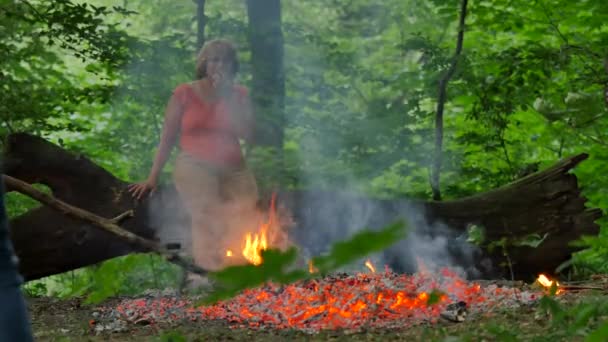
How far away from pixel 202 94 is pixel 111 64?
261cm

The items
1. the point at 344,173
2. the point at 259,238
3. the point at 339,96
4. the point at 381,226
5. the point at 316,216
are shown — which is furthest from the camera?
the point at 339,96

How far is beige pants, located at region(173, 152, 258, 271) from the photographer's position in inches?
324

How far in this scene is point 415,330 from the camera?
556 centimetres

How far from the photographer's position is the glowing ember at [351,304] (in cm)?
610

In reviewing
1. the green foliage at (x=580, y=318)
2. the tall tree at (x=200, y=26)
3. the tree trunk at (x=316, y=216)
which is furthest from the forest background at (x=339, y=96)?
the green foliage at (x=580, y=318)

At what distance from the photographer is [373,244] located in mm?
1242

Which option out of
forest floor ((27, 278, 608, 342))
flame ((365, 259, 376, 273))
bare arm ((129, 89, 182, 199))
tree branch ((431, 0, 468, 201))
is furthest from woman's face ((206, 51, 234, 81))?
tree branch ((431, 0, 468, 201))

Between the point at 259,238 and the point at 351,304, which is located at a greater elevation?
the point at 259,238

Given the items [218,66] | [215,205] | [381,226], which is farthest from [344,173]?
[218,66]

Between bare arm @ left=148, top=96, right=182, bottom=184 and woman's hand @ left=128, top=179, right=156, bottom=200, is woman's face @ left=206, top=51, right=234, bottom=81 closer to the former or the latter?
bare arm @ left=148, top=96, right=182, bottom=184

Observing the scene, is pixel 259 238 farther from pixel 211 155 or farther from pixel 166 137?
pixel 166 137

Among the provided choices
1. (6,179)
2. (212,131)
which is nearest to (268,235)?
(212,131)

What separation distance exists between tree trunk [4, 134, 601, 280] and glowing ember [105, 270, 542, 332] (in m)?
1.39

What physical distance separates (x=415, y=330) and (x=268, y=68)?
621 centimetres
